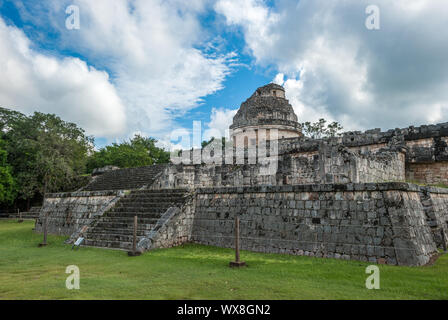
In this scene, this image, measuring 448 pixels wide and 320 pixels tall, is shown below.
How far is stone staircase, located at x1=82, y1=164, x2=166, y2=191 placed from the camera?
67.7 ft

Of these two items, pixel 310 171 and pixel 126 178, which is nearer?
pixel 310 171

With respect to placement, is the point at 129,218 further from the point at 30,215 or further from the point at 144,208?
the point at 30,215

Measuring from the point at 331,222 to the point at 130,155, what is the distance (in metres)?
31.7

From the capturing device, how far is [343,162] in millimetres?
10883

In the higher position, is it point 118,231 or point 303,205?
point 303,205

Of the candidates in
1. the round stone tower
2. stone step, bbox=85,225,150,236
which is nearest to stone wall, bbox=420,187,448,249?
stone step, bbox=85,225,150,236

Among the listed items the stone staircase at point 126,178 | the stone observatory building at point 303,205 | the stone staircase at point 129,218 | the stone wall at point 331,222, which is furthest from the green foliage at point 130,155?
the stone wall at point 331,222

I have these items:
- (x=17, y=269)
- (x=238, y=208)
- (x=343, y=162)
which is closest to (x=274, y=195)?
(x=238, y=208)

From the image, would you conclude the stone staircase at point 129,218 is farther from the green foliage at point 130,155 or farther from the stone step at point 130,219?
the green foliage at point 130,155

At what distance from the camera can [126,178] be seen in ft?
74.5

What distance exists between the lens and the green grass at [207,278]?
16.5ft

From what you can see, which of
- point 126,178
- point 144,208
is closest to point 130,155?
point 126,178

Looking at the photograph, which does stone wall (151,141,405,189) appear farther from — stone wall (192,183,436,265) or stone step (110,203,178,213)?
stone step (110,203,178,213)
